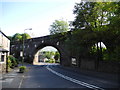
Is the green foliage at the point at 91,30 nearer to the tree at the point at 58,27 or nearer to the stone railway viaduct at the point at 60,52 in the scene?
the stone railway viaduct at the point at 60,52

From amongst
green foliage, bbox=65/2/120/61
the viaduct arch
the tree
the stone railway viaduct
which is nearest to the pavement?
green foliage, bbox=65/2/120/61

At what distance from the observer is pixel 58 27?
42.8 meters

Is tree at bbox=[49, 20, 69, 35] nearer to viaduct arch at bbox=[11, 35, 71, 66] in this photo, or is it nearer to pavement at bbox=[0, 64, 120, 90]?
viaduct arch at bbox=[11, 35, 71, 66]

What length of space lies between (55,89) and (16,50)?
52.6m

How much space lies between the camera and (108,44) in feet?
70.4

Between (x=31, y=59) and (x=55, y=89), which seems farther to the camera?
(x=31, y=59)

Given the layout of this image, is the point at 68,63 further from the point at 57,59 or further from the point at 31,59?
the point at 57,59

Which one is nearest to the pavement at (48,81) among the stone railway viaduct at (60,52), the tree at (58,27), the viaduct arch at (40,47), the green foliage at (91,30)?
the green foliage at (91,30)

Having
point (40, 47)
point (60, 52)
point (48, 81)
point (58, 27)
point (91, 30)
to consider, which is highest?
point (58, 27)

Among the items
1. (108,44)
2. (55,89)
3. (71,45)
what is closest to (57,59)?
(71,45)

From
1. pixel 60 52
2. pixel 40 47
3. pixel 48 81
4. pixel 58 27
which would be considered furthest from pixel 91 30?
pixel 40 47

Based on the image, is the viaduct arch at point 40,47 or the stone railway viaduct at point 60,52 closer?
the stone railway viaduct at point 60,52

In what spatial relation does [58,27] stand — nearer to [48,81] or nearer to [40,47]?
[40,47]

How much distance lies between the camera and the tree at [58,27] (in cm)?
4235
